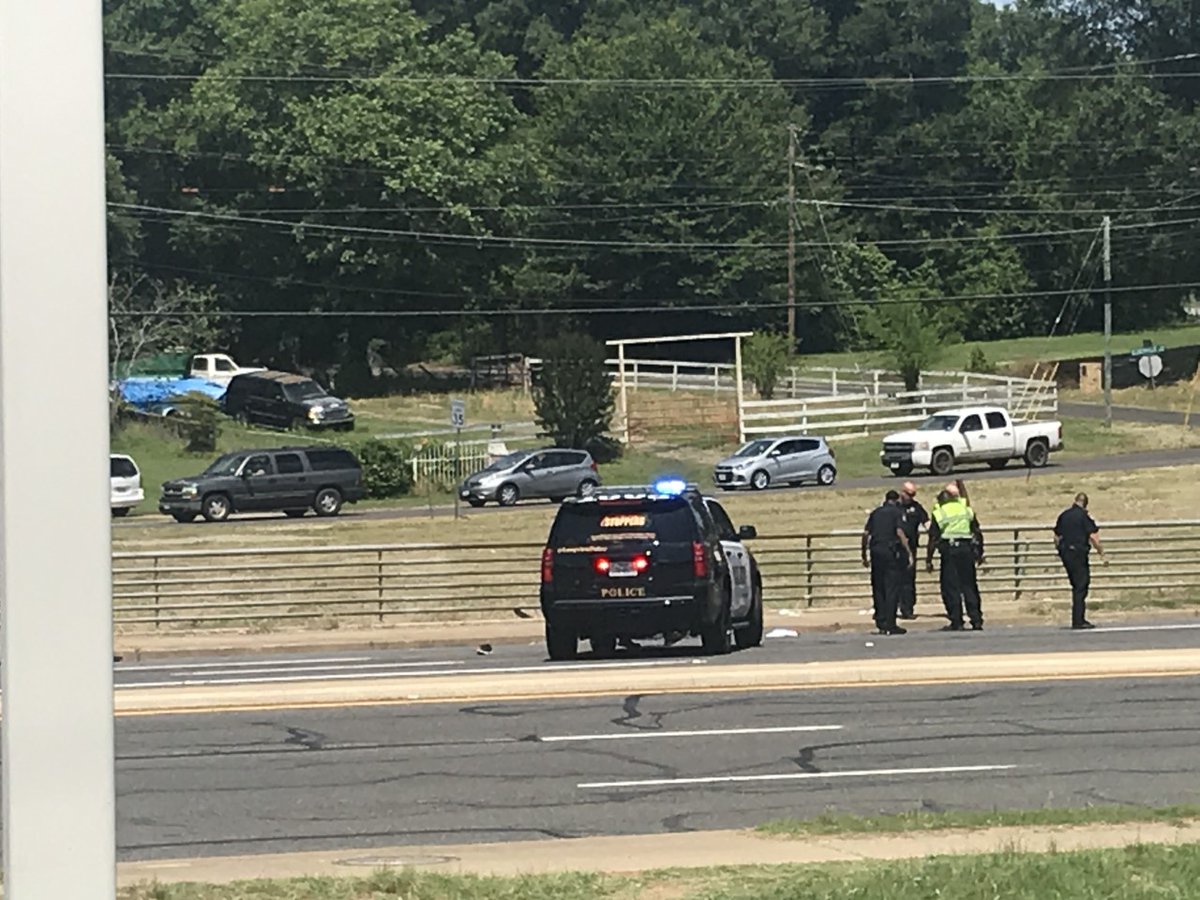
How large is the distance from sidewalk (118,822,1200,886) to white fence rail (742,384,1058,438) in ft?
158

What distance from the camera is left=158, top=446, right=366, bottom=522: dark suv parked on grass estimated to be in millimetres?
45312

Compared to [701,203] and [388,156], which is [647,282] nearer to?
[701,203]

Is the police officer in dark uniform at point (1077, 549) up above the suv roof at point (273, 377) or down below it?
below

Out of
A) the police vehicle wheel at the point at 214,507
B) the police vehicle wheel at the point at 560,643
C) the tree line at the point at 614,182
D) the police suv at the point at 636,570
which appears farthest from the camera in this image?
the tree line at the point at 614,182

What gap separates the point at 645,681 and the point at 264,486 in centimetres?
2967

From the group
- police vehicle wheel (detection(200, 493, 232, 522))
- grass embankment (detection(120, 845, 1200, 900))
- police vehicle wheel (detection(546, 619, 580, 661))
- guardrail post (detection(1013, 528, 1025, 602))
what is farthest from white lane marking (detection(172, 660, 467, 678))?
police vehicle wheel (detection(200, 493, 232, 522))

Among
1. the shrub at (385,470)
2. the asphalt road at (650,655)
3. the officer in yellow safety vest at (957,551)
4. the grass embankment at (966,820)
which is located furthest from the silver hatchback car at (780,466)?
the grass embankment at (966,820)

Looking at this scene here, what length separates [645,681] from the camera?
55.6ft

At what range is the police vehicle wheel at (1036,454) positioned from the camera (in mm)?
52062

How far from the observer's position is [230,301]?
79.9 meters

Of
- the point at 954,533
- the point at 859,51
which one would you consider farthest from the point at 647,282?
the point at 954,533

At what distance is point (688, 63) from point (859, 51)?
19054mm

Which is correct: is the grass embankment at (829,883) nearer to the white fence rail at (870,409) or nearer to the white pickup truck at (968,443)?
the white pickup truck at (968,443)

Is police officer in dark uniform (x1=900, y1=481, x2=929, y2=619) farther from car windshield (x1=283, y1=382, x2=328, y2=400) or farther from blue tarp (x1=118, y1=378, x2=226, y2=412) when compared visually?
blue tarp (x1=118, y1=378, x2=226, y2=412)
